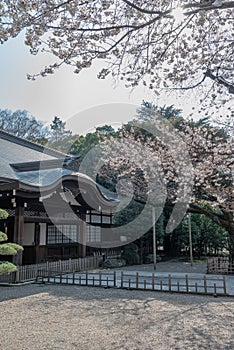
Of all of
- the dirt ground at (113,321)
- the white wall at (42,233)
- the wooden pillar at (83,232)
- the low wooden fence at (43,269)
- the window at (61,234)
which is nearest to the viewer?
the dirt ground at (113,321)

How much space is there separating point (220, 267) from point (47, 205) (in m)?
6.63

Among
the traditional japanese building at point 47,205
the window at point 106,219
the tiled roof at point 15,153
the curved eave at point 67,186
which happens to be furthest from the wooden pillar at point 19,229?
the window at point 106,219

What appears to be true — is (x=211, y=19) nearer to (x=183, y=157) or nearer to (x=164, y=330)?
(x=183, y=157)

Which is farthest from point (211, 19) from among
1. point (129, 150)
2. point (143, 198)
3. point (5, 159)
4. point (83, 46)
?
point (143, 198)

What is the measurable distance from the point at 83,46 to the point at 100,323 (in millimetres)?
3979

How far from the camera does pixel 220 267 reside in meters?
11.2

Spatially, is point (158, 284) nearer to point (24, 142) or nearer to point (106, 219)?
point (106, 219)

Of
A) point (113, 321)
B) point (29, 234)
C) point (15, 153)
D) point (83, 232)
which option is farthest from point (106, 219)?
point (113, 321)

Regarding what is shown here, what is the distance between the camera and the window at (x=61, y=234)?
12.5 m

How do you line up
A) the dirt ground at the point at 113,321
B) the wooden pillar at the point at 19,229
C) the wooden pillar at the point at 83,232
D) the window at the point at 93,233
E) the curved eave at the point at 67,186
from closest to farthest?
the dirt ground at the point at 113,321 → the curved eave at the point at 67,186 → the wooden pillar at the point at 19,229 → the wooden pillar at the point at 83,232 → the window at the point at 93,233

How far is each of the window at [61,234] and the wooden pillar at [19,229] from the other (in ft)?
9.74

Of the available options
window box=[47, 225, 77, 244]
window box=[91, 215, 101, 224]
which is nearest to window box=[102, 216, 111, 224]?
window box=[91, 215, 101, 224]

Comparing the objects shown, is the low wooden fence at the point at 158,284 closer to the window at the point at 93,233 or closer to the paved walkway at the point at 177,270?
the paved walkway at the point at 177,270

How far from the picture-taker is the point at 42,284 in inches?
333
